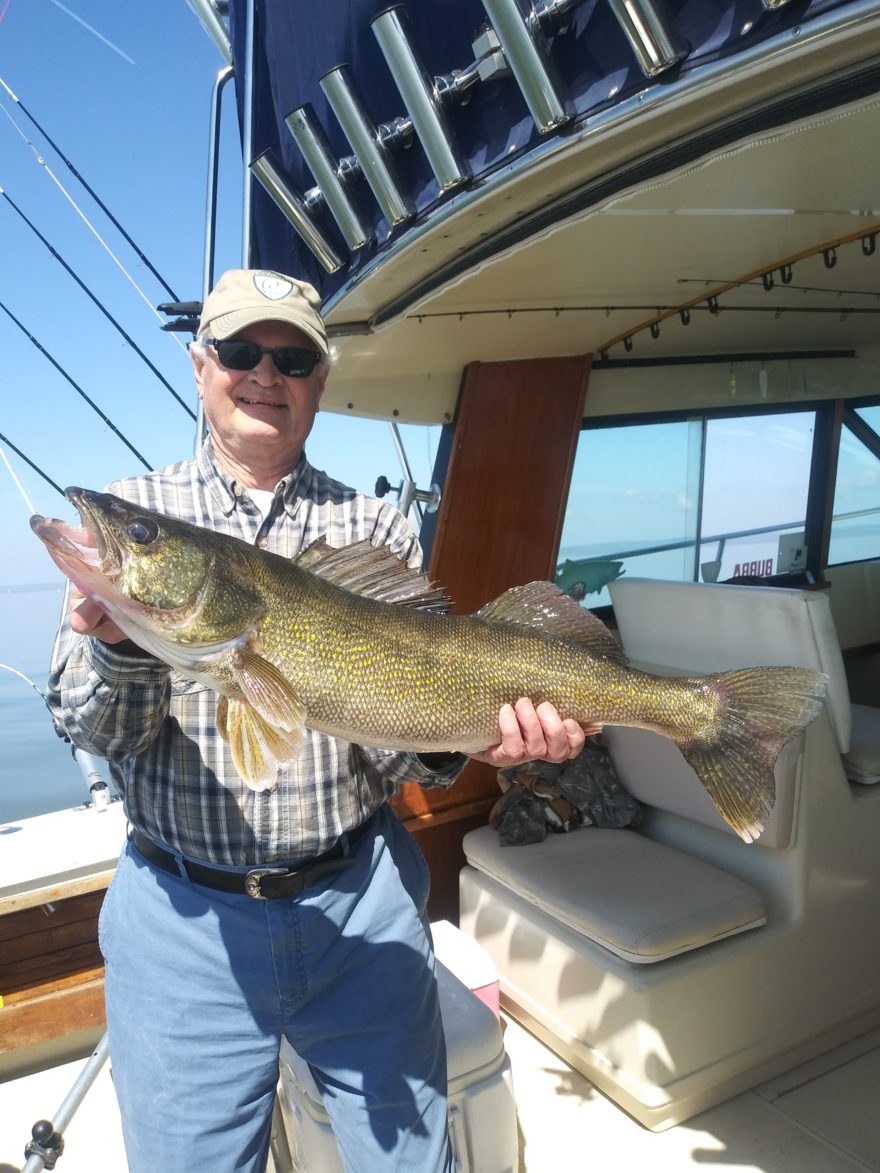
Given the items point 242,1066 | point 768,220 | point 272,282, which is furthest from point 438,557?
point 242,1066

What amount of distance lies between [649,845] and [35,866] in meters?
2.82

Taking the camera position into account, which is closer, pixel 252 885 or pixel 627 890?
pixel 252 885

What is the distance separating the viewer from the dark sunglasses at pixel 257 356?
203 centimetres

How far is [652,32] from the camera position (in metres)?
1.86

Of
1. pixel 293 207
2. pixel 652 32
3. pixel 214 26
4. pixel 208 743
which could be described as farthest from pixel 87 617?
pixel 214 26

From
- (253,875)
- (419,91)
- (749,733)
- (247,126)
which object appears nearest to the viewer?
(253,875)

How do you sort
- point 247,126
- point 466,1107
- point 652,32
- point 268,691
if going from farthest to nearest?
point 247,126, point 466,1107, point 652,32, point 268,691

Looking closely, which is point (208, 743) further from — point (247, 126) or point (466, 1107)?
point (247, 126)

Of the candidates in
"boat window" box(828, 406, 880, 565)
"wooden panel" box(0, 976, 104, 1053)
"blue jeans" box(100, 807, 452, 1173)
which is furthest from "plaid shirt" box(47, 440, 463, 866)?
"boat window" box(828, 406, 880, 565)

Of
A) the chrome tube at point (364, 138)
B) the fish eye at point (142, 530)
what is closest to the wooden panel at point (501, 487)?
the chrome tube at point (364, 138)

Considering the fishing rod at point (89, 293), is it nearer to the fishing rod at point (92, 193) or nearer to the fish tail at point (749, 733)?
the fishing rod at point (92, 193)

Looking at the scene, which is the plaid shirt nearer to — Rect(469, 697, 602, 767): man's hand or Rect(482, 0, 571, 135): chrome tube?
Rect(469, 697, 602, 767): man's hand

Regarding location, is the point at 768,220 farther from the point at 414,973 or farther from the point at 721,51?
the point at 414,973

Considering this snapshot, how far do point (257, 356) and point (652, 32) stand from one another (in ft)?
3.79
